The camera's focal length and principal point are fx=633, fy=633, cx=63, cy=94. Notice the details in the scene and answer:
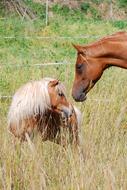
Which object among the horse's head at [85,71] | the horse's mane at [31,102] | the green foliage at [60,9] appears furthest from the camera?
the green foliage at [60,9]

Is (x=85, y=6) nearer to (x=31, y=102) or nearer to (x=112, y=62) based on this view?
(x=112, y=62)

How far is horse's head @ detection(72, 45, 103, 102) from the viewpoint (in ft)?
20.4

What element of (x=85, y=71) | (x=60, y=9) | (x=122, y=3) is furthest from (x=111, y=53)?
(x=122, y=3)

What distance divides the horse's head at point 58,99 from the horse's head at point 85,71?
1.59 m

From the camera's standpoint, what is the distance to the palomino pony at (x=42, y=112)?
4.41 metres

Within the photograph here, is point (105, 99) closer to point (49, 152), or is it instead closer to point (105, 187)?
point (49, 152)

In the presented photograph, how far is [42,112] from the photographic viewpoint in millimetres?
4430

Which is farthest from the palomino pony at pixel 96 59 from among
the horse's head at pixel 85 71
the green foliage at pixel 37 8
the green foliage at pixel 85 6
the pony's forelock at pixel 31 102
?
the green foliage at pixel 85 6

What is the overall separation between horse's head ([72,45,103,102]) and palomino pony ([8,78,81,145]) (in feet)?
5.38

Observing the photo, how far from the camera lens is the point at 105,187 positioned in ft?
10.8

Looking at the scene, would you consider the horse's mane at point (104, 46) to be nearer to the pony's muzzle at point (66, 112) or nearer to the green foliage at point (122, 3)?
the pony's muzzle at point (66, 112)

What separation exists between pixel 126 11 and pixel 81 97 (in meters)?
14.6

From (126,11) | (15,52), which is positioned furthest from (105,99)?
(126,11)

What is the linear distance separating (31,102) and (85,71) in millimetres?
1963
